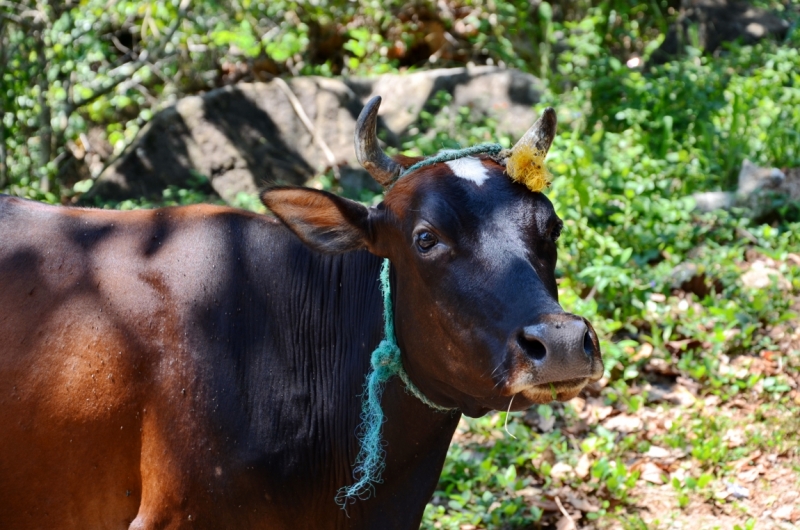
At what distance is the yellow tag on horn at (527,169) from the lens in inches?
137

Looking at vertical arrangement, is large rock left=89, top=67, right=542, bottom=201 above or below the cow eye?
below

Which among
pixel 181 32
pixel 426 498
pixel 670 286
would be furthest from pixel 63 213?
pixel 181 32

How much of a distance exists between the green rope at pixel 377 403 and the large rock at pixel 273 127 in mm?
5733

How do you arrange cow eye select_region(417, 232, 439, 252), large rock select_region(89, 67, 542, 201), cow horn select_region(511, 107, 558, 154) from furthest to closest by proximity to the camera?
large rock select_region(89, 67, 542, 201) < cow horn select_region(511, 107, 558, 154) < cow eye select_region(417, 232, 439, 252)

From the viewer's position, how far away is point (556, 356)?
9.51ft

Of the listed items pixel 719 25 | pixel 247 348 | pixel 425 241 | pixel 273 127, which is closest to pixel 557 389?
pixel 425 241

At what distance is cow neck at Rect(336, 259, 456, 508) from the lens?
365 centimetres

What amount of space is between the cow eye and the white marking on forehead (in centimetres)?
30

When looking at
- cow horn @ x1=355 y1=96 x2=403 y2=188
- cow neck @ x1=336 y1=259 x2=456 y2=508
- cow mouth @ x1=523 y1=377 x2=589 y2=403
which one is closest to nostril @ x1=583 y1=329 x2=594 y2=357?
cow mouth @ x1=523 y1=377 x2=589 y2=403

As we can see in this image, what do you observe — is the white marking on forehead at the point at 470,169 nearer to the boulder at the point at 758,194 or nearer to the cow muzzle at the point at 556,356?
the cow muzzle at the point at 556,356

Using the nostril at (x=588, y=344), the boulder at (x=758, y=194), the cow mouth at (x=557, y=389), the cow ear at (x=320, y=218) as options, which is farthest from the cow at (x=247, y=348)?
the boulder at (x=758, y=194)

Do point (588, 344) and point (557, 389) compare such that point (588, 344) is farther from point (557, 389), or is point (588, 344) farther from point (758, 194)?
point (758, 194)

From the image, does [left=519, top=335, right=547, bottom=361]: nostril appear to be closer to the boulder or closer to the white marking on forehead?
the white marking on forehead

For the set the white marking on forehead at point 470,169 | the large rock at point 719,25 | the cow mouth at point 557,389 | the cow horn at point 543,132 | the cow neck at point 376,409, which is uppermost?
the cow horn at point 543,132
